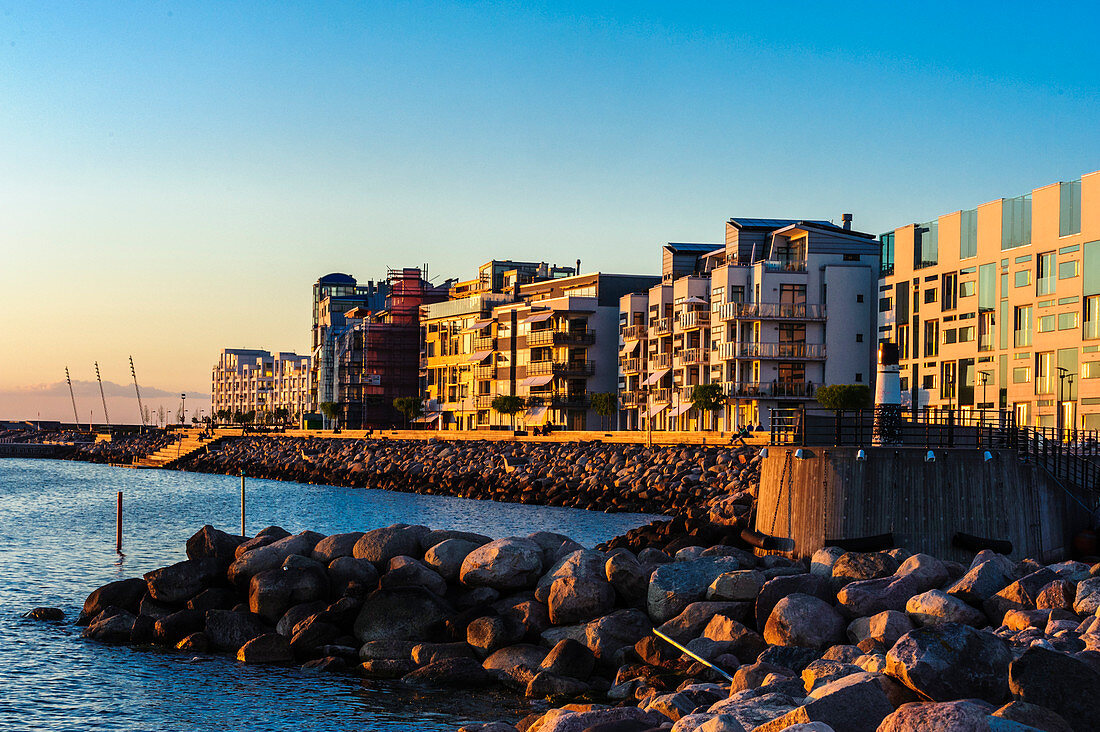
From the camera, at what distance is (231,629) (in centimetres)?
2058

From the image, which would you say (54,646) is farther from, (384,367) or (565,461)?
(384,367)

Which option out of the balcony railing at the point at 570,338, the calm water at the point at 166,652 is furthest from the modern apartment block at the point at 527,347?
the calm water at the point at 166,652

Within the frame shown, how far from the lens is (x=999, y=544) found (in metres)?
24.1

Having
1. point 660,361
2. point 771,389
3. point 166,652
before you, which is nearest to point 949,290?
point 771,389

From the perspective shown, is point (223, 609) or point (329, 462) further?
point (329, 462)

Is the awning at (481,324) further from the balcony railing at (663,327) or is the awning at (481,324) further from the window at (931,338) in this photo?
the window at (931,338)

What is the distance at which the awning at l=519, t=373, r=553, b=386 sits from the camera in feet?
335

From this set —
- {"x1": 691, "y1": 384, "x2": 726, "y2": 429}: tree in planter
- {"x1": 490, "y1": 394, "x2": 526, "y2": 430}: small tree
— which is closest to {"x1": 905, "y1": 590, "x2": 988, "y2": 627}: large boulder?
{"x1": 691, "y1": 384, "x2": 726, "y2": 429}: tree in planter

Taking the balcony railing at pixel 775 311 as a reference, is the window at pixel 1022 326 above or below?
below

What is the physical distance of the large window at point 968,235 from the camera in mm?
65062

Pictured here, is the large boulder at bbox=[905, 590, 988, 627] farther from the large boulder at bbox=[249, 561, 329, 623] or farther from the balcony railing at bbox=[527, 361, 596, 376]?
the balcony railing at bbox=[527, 361, 596, 376]

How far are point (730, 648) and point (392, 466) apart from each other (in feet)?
204

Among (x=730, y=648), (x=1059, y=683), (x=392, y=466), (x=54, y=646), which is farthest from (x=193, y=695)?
(x=392, y=466)

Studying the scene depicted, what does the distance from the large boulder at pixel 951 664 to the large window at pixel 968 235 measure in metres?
57.0
